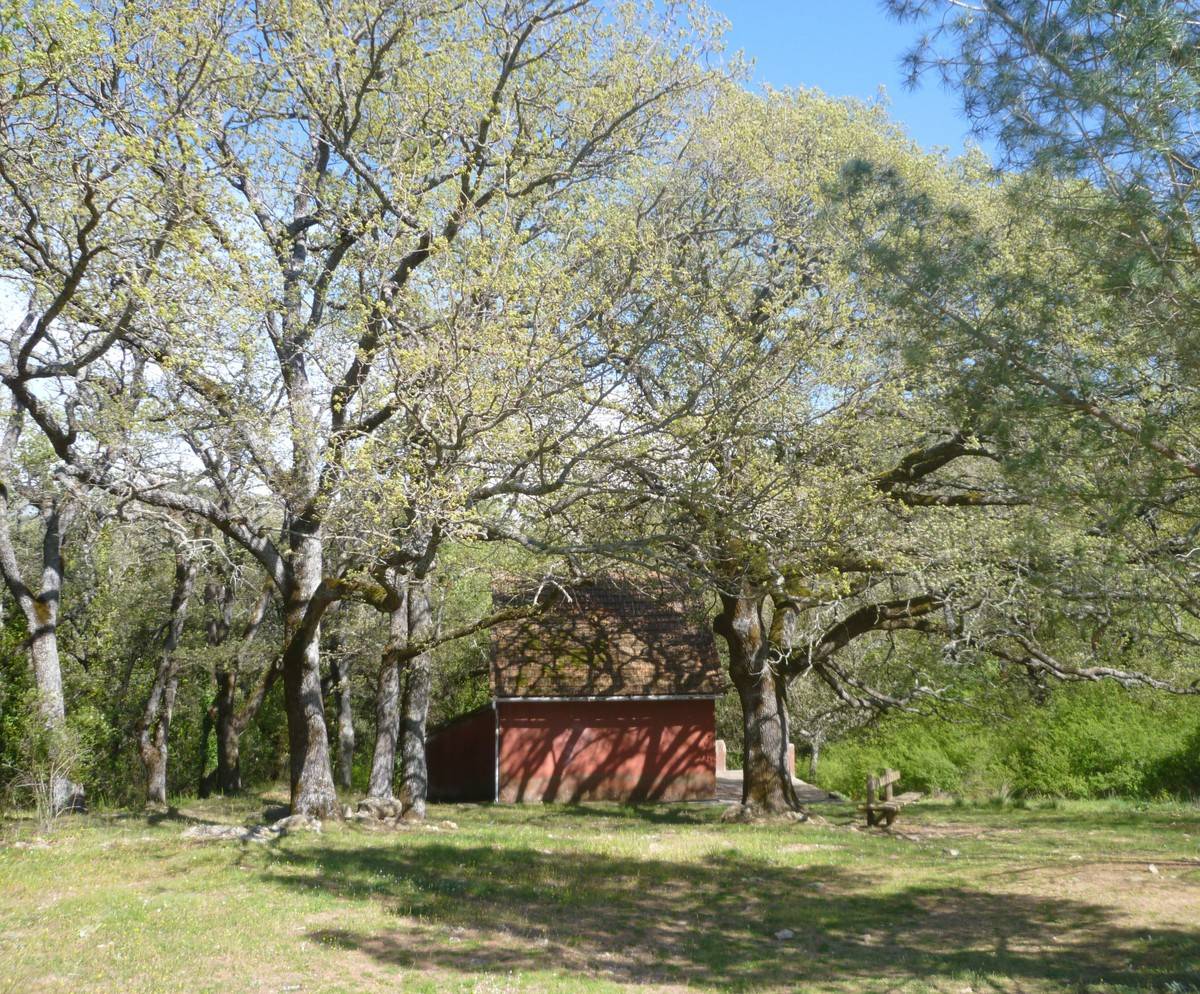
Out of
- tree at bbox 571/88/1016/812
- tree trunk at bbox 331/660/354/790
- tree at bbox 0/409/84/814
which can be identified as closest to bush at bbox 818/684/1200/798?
tree at bbox 571/88/1016/812

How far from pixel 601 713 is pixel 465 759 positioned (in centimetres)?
600

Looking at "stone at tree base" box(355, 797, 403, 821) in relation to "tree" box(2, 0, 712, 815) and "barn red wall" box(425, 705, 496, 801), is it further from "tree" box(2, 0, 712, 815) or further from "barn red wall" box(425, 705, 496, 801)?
"barn red wall" box(425, 705, 496, 801)

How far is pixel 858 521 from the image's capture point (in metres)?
13.8

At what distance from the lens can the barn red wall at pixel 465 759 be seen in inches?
1000

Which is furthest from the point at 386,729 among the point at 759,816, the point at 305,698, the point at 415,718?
the point at 759,816

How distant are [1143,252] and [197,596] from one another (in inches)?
1035

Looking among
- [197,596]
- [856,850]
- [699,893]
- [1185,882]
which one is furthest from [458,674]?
[1185,882]

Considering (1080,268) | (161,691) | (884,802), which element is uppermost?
(1080,268)

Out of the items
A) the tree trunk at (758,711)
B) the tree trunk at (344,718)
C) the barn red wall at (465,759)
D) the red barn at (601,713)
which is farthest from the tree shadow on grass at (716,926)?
the tree trunk at (344,718)

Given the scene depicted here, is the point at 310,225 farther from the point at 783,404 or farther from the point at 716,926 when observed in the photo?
the point at 716,926

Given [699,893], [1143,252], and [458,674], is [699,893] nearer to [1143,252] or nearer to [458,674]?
[1143,252]

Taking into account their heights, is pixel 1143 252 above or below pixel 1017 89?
below

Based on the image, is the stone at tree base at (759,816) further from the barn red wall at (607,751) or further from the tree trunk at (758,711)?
the barn red wall at (607,751)

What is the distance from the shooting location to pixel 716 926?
10023mm
